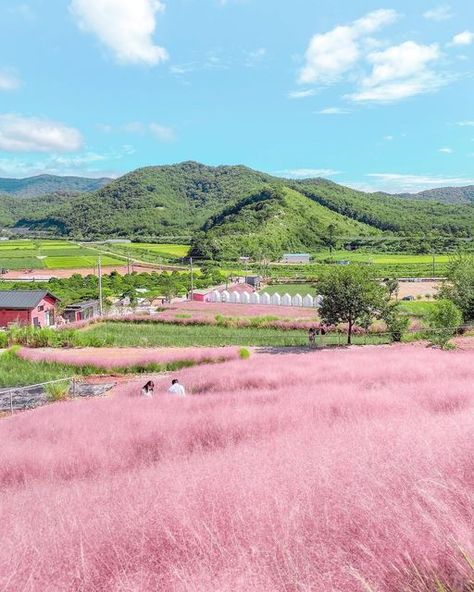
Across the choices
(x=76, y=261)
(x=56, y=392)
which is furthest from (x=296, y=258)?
(x=56, y=392)

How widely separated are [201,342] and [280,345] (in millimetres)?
5633

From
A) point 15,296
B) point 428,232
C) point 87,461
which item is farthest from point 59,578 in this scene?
point 428,232

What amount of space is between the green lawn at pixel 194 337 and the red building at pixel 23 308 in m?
6.49

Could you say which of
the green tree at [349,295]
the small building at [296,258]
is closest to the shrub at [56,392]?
the green tree at [349,295]

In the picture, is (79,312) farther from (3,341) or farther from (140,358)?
(140,358)

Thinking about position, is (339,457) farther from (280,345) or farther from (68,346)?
(68,346)

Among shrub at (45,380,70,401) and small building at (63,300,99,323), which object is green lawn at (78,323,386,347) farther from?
shrub at (45,380,70,401)

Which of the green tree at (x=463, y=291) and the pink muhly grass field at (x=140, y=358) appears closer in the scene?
the pink muhly grass field at (x=140, y=358)

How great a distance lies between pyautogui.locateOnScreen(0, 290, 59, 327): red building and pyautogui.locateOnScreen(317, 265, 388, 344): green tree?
2631cm

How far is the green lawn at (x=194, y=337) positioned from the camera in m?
34.5

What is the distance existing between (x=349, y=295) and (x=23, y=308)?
93.8 feet

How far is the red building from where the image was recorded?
44906 millimetres

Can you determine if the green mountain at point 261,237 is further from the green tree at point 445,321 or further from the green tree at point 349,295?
the green tree at point 445,321

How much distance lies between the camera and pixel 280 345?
32.8 metres
